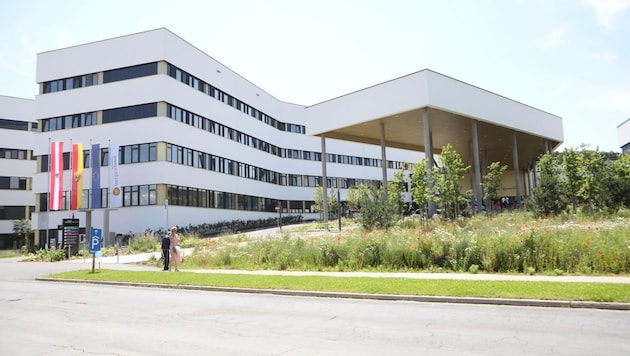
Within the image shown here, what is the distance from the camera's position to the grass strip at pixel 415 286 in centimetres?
1056

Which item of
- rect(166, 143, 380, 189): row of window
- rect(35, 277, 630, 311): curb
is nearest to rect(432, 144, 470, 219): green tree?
rect(166, 143, 380, 189): row of window

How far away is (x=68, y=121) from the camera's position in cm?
4659

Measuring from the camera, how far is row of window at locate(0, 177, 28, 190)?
61.1 meters

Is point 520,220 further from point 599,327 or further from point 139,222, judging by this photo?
point 139,222

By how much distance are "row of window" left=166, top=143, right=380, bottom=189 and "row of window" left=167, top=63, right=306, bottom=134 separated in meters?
6.51

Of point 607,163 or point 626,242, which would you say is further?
point 607,163

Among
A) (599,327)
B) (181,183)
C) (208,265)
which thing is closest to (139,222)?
(181,183)

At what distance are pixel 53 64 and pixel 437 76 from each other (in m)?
36.7

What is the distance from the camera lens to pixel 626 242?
14.7 metres

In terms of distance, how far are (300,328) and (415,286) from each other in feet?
16.6

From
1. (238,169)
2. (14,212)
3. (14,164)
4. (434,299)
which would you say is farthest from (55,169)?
(434,299)

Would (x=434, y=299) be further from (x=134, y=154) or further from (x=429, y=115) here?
(x=134, y=154)

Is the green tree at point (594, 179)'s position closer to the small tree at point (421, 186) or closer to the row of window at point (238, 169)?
the small tree at point (421, 186)

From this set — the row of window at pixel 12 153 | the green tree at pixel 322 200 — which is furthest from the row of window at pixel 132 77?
the row of window at pixel 12 153
